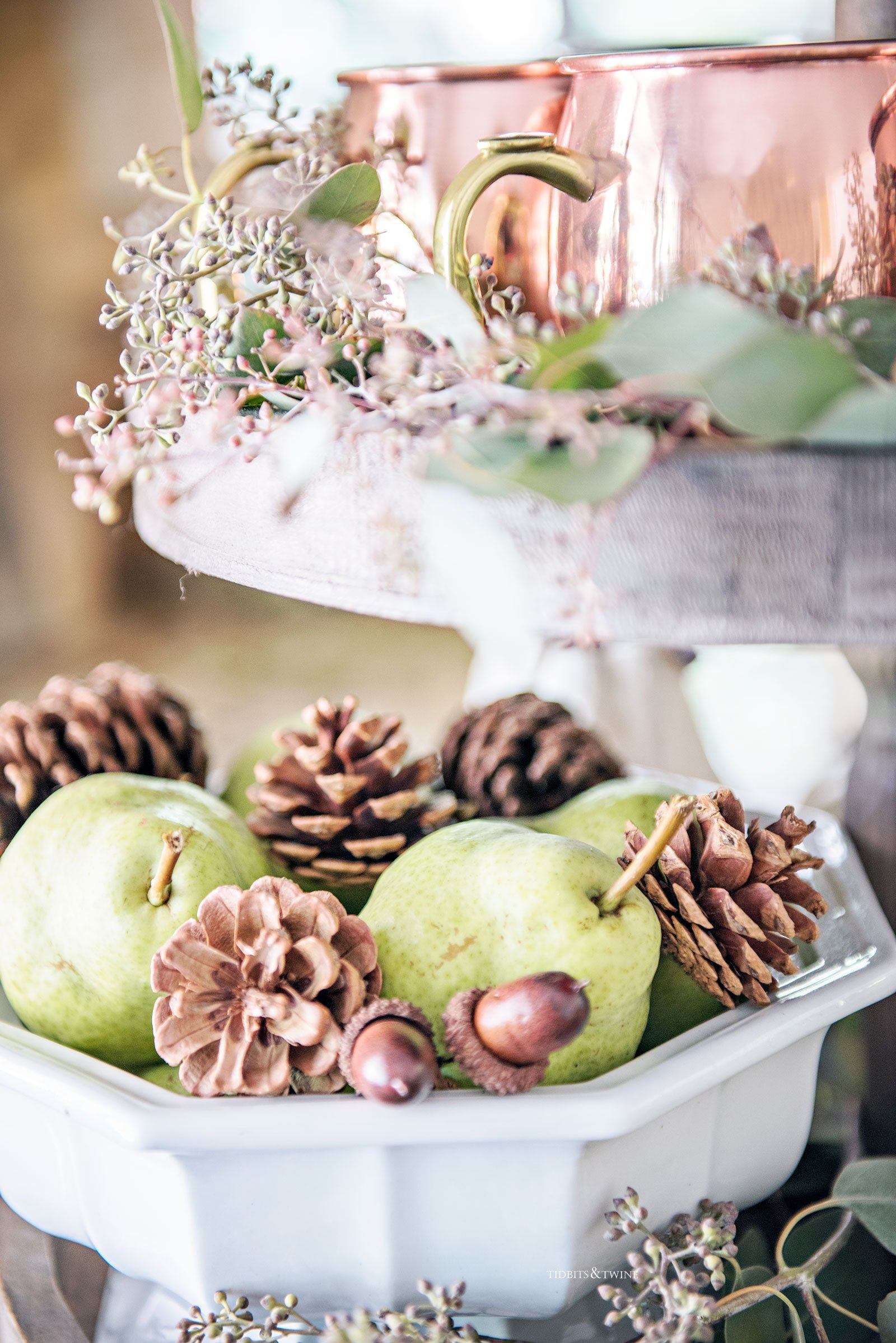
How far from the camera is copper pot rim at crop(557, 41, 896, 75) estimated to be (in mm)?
245

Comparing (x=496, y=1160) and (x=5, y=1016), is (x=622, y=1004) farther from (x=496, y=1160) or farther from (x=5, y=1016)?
(x=5, y=1016)

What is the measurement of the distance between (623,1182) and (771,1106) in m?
0.07

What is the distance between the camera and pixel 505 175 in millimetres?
251

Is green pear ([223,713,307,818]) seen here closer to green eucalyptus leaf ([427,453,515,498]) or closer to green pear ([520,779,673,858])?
green pear ([520,779,673,858])

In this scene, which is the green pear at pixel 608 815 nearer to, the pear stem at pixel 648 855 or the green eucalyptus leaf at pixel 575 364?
the pear stem at pixel 648 855

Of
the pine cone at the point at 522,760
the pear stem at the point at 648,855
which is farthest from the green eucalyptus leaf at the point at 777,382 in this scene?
the pine cone at the point at 522,760

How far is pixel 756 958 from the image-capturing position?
13.0 inches

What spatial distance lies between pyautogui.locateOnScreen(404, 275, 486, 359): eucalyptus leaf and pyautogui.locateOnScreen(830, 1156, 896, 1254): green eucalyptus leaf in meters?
0.29

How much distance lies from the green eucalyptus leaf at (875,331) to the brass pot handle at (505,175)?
0.20 feet

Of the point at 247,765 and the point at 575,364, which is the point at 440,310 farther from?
the point at 247,765

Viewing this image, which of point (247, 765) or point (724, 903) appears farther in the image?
point (247, 765)

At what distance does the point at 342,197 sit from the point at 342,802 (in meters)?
0.20

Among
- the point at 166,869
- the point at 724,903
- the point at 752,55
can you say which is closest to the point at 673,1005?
the point at 724,903

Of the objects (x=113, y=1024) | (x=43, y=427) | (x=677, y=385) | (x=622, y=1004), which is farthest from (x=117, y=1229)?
(x=43, y=427)
